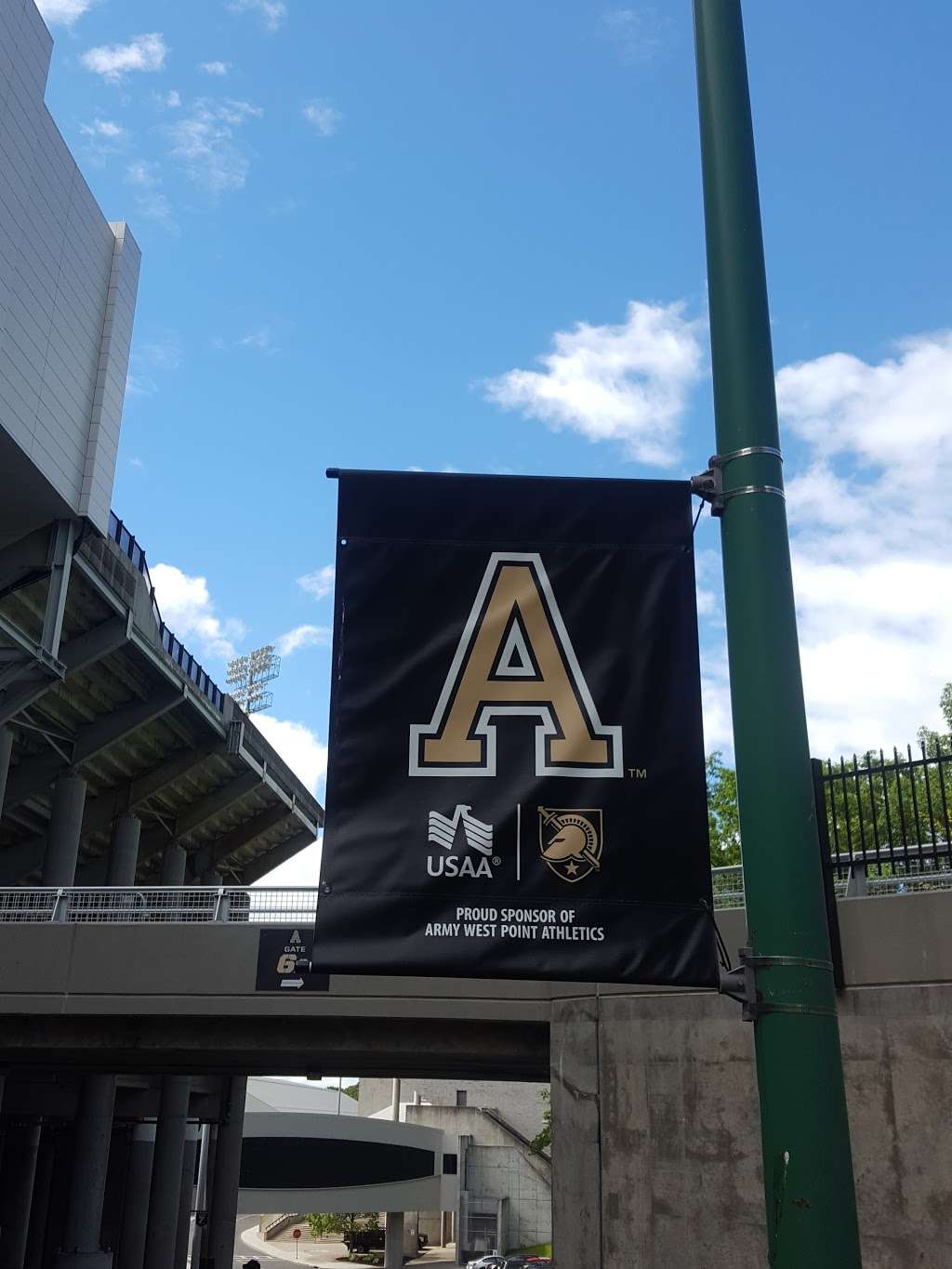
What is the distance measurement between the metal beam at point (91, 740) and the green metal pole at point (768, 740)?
3358cm

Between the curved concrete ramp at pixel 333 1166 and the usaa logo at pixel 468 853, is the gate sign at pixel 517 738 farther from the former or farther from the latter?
the curved concrete ramp at pixel 333 1166

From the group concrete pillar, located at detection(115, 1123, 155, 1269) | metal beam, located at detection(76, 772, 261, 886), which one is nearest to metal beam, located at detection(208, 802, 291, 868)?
metal beam, located at detection(76, 772, 261, 886)

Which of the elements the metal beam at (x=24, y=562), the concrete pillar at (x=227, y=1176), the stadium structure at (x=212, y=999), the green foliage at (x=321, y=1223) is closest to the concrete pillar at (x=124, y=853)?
the stadium structure at (x=212, y=999)

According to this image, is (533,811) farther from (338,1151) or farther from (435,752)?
(338,1151)

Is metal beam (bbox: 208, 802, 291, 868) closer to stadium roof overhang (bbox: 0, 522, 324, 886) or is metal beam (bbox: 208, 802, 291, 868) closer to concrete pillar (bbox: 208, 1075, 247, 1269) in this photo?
stadium roof overhang (bbox: 0, 522, 324, 886)

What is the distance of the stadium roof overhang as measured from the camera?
1195 inches

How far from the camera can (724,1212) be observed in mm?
13211

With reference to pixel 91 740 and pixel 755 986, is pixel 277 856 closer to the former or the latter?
pixel 91 740

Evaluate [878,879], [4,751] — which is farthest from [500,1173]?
[878,879]

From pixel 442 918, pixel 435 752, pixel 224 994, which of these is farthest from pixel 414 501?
pixel 224 994

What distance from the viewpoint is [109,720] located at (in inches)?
1430

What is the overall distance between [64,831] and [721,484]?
33.6m

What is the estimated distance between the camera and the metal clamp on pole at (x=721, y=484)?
398cm

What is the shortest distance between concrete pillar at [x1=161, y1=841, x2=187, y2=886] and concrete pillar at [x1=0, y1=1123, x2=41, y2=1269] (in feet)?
35.5
